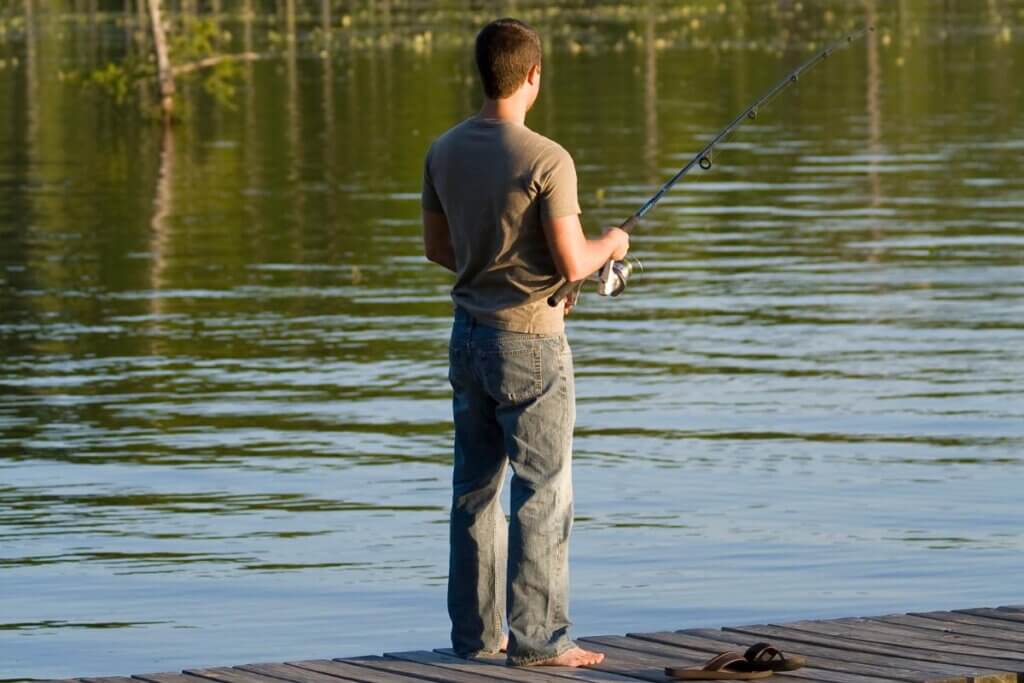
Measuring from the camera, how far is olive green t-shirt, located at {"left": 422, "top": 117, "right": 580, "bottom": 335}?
24.6 feet

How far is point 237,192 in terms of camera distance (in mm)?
30047

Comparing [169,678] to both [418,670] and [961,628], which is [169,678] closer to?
[418,670]

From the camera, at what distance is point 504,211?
7.58 metres

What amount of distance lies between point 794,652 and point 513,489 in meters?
1.03

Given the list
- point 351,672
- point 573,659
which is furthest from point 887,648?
point 351,672

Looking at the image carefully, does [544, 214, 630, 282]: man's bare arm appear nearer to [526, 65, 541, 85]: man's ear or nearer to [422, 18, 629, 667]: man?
[422, 18, 629, 667]: man

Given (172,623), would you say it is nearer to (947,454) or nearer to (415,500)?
(415,500)

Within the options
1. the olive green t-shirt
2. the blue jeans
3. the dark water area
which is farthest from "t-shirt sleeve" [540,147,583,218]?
the dark water area

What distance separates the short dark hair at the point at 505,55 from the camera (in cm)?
748

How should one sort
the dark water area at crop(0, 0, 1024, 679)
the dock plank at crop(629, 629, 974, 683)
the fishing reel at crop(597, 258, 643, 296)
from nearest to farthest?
the dock plank at crop(629, 629, 974, 683), the fishing reel at crop(597, 258, 643, 296), the dark water area at crop(0, 0, 1024, 679)

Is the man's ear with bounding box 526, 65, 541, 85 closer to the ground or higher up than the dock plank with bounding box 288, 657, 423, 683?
higher up

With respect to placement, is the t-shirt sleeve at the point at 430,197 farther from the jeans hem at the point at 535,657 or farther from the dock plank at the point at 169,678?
the dock plank at the point at 169,678

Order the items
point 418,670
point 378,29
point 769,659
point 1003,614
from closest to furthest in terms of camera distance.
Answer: point 769,659, point 418,670, point 1003,614, point 378,29

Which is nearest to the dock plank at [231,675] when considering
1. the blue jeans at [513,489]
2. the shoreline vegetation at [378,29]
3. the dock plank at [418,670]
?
the dock plank at [418,670]
